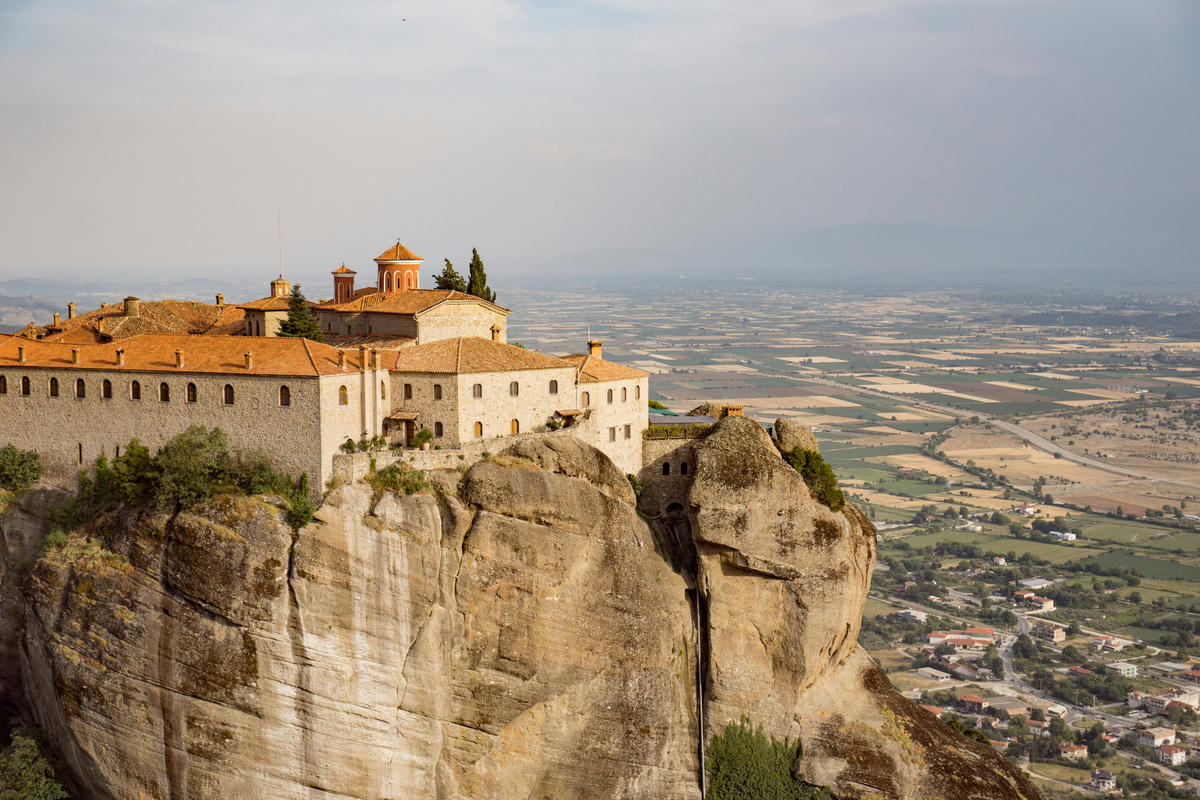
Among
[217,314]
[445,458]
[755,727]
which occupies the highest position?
[217,314]

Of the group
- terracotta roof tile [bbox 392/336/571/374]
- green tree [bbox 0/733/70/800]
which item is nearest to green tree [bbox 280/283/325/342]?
terracotta roof tile [bbox 392/336/571/374]

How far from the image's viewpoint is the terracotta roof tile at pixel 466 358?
43.5m

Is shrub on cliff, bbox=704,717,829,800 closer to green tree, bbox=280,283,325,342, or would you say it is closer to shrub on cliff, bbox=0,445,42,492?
green tree, bbox=280,283,325,342

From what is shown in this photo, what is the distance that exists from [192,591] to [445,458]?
927cm

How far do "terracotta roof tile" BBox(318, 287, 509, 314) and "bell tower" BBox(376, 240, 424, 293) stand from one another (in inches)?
143

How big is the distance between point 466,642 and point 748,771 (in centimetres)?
1140

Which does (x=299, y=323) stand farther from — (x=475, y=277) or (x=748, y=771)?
(x=748, y=771)

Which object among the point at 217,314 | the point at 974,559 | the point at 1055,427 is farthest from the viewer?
the point at 1055,427

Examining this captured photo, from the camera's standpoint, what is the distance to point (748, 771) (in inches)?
1676

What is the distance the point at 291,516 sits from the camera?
3881cm

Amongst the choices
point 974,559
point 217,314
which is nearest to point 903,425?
point 974,559

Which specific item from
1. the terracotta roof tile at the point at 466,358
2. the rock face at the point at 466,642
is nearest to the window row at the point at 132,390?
the terracotta roof tile at the point at 466,358

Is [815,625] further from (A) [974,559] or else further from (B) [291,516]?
(A) [974,559]

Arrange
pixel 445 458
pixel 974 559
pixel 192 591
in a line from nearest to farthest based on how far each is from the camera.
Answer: pixel 192 591 < pixel 445 458 < pixel 974 559
